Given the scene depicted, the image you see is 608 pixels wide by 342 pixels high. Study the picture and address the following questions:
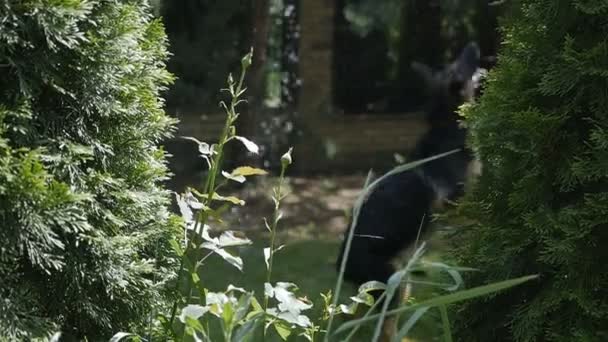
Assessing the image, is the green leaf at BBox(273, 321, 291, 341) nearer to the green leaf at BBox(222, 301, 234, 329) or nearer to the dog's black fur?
the green leaf at BBox(222, 301, 234, 329)

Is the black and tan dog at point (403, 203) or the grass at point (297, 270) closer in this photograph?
the black and tan dog at point (403, 203)

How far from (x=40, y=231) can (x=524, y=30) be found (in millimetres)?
1603

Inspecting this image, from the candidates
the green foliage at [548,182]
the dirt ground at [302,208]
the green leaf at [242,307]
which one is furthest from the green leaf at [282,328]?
the dirt ground at [302,208]

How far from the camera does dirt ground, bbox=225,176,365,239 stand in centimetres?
900

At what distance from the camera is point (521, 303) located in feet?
9.08

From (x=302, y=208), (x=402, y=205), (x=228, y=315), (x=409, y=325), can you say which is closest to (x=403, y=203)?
(x=402, y=205)

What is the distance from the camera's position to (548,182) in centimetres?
268

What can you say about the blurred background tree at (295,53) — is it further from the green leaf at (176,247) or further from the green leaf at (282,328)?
the green leaf at (282,328)

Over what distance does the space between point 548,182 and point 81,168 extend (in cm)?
137

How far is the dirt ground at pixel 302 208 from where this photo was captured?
29.5 ft

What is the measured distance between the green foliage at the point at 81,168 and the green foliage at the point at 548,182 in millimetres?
1041

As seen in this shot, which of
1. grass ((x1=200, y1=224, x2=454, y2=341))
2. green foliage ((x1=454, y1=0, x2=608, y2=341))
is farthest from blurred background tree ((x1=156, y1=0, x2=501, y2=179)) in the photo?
green foliage ((x1=454, y1=0, x2=608, y2=341))

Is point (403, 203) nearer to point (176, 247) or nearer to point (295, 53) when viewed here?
point (176, 247)

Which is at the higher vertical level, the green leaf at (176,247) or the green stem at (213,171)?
the green stem at (213,171)
